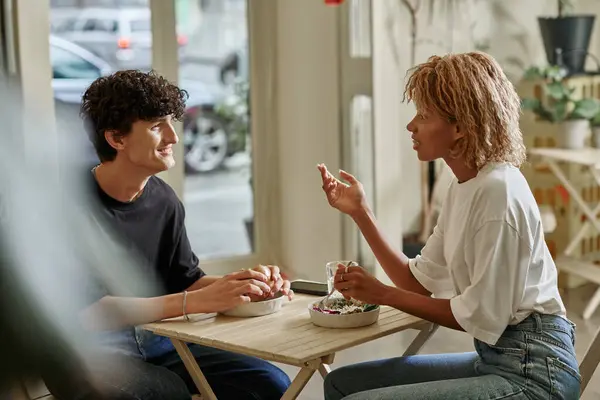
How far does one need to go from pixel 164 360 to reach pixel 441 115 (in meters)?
1.08

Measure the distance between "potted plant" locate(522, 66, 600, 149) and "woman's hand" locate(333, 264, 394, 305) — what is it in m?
3.19

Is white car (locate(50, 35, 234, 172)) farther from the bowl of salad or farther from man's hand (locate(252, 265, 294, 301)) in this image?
the bowl of salad

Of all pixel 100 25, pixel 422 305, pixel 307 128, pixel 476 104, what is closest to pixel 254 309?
pixel 422 305

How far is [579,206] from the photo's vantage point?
507 cm

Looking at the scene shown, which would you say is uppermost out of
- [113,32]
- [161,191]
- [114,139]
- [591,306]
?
[113,32]

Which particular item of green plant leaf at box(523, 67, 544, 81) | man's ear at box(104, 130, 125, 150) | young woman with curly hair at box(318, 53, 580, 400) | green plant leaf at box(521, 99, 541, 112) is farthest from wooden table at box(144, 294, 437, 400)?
green plant leaf at box(523, 67, 544, 81)

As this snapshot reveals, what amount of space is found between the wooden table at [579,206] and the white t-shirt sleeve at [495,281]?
2.80m

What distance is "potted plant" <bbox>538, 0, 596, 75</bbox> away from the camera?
17.6 feet

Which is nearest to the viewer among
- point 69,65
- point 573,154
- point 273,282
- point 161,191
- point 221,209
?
point 273,282

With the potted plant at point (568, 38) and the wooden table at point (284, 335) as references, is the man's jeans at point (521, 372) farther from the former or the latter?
the potted plant at point (568, 38)

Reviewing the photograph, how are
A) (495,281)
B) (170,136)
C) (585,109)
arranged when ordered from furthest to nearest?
(585,109) → (170,136) → (495,281)

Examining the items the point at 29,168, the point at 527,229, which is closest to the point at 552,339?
the point at 527,229

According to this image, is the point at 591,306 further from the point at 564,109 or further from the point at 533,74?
the point at 533,74

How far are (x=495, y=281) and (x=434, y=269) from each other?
0.41m
